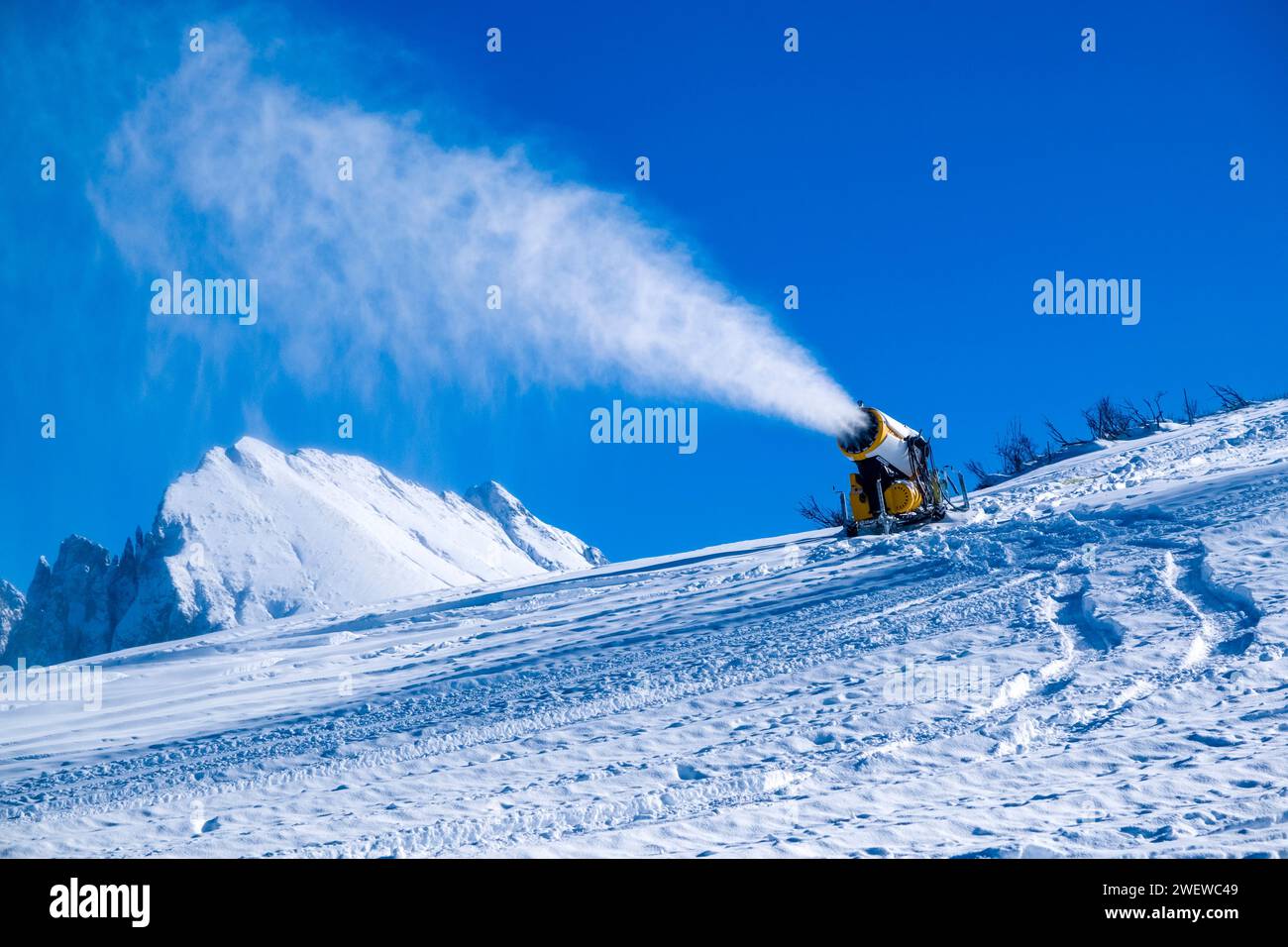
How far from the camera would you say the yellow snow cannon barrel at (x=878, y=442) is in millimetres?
18969

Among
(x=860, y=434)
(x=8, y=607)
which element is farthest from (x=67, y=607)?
(x=860, y=434)

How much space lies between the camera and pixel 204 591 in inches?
4860

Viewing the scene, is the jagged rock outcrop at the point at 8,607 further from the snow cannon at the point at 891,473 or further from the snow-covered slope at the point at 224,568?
the snow cannon at the point at 891,473

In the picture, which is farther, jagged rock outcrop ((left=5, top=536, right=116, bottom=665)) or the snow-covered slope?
jagged rock outcrop ((left=5, top=536, right=116, bottom=665))

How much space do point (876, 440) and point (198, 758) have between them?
42.7 ft

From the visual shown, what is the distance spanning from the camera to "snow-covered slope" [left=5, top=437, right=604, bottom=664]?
123 metres

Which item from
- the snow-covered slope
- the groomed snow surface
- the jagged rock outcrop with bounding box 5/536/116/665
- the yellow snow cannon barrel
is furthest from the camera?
the jagged rock outcrop with bounding box 5/536/116/665

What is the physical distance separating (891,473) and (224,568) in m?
126

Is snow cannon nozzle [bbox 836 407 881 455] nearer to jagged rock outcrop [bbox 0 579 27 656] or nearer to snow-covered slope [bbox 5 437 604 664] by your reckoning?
snow-covered slope [bbox 5 437 604 664]

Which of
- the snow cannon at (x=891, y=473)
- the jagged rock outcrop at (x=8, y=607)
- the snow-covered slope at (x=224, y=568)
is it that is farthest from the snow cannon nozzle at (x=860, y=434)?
the jagged rock outcrop at (x=8, y=607)

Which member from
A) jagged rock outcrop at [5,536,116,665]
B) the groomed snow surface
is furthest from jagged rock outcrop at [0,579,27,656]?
the groomed snow surface

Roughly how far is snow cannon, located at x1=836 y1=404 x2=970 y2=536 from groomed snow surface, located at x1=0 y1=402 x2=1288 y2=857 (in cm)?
171

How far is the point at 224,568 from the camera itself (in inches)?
5079

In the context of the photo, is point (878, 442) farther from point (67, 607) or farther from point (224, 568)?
point (67, 607)
